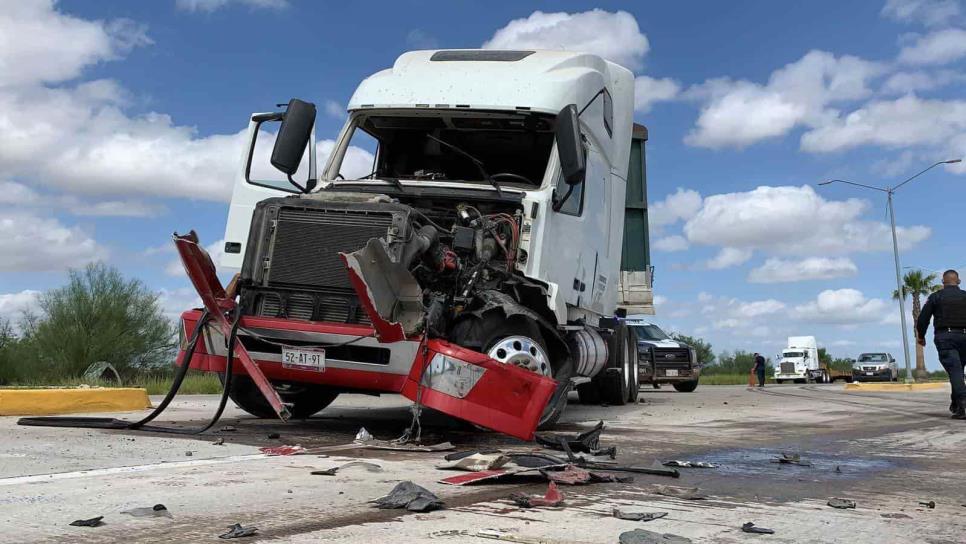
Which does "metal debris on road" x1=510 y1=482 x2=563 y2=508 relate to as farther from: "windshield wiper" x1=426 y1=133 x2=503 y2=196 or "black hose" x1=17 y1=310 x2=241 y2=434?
"windshield wiper" x1=426 y1=133 x2=503 y2=196

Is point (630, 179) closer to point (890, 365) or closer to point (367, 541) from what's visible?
point (367, 541)

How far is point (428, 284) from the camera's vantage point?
23.1 feet

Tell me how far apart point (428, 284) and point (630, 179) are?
6.81 meters

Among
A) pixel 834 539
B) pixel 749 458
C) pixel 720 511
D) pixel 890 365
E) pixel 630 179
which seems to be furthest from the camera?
pixel 890 365

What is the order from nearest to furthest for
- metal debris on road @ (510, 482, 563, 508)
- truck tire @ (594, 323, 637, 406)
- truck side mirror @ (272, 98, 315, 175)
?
1. metal debris on road @ (510, 482, 563, 508)
2. truck side mirror @ (272, 98, 315, 175)
3. truck tire @ (594, 323, 637, 406)

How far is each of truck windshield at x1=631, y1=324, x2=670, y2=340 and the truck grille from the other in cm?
1596

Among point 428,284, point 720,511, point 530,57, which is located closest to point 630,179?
point 530,57

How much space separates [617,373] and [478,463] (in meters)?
7.51

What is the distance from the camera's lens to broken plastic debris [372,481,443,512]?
4012mm

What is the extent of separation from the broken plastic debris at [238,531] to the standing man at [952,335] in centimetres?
948

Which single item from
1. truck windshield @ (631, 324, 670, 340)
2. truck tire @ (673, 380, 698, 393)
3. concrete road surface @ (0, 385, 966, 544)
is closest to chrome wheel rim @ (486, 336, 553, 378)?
concrete road surface @ (0, 385, 966, 544)

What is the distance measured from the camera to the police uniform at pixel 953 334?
35.6 ft

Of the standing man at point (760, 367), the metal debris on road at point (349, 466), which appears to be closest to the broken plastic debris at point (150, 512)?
the metal debris on road at point (349, 466)

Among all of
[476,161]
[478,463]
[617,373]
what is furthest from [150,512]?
[617,373]
